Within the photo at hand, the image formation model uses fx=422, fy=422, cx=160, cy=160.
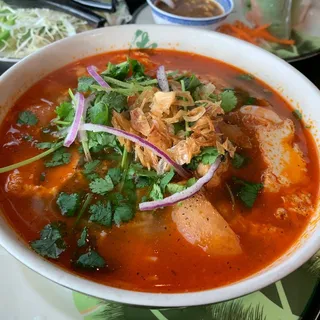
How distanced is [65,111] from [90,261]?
65cm

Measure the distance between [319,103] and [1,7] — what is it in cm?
247

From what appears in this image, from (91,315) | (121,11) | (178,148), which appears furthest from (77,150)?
(121,11)

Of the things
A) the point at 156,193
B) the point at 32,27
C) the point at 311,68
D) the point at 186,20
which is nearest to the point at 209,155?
the point at 156,193

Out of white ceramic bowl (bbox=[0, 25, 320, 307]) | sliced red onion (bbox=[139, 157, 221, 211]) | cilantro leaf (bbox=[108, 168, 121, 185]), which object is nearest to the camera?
white ceramic bowl (bbox=[0, 25, 320, 307])

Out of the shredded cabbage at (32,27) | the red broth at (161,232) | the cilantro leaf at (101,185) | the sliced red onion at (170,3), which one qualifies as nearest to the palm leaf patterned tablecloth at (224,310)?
the red broth at (161,232)

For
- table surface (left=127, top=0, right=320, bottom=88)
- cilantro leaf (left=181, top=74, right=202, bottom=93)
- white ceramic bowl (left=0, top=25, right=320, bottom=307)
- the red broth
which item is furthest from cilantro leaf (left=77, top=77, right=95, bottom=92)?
table surface (left=127, top=0, right=320, bottom=88)

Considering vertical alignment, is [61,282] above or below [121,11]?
above

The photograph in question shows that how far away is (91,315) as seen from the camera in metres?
1.39

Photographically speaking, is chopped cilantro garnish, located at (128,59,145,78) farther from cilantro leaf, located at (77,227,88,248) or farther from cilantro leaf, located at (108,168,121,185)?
cilantro leaf, located at (77,227,88,248)

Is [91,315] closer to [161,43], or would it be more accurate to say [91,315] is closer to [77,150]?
[77,150]

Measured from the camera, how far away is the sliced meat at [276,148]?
1614mm

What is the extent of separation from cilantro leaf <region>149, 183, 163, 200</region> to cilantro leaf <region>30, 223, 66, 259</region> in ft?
1.05

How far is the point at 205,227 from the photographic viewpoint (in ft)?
4.57

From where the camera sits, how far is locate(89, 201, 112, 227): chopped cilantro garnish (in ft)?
4.61
